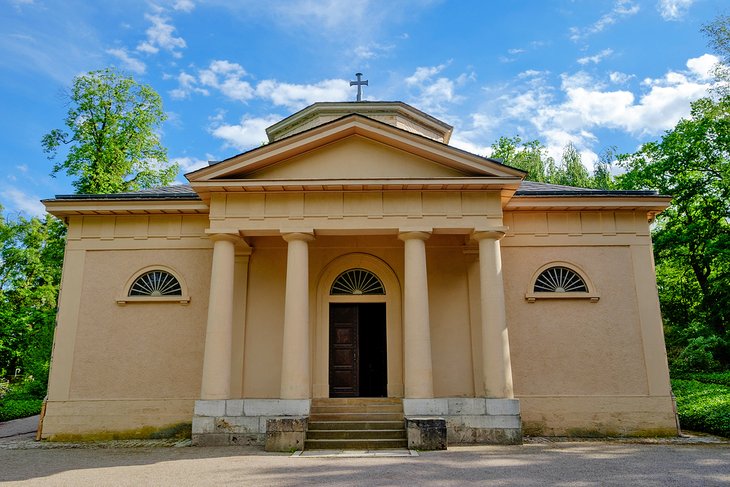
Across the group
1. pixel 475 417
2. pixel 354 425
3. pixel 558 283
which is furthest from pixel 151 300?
pixel 558 283

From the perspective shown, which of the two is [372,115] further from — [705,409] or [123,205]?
[705,409]

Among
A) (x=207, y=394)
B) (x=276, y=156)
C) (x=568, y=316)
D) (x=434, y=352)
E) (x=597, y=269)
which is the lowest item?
(x=207, y=394)

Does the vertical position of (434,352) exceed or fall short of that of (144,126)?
it falls short

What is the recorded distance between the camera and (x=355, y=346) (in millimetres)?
12859

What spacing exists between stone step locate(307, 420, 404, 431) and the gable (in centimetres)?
528

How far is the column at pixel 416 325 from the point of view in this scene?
10.5m

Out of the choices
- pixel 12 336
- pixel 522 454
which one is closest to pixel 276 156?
pixel 522 454

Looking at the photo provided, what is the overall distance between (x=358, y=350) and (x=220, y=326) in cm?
364

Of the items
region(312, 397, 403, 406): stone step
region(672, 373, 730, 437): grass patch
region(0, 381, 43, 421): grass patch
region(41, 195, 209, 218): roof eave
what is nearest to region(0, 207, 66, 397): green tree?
region(0, 381, 43, 421): grass patch

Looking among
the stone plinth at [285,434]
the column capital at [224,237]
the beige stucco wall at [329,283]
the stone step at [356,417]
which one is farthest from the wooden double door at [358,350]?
the column capital at [224,237]

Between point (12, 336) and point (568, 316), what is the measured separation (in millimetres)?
23953

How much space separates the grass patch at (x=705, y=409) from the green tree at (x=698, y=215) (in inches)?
259

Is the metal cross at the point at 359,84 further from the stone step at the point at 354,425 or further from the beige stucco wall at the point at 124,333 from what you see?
the stone step at the point at 354,425

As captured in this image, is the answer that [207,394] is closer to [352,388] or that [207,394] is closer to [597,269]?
[352,388]
